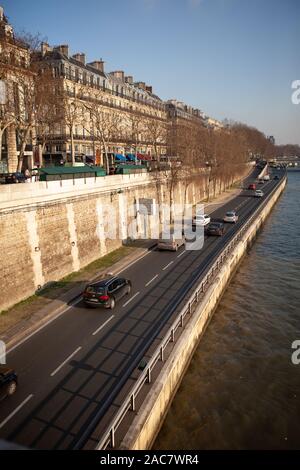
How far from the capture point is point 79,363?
14.4 meters

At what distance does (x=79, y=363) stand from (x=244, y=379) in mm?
7014

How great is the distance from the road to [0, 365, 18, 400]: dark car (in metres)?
0.26

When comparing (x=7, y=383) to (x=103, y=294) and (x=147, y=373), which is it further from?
(x=103, y=294)

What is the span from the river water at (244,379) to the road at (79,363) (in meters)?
2.40

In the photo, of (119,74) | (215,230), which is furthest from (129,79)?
(215,230)

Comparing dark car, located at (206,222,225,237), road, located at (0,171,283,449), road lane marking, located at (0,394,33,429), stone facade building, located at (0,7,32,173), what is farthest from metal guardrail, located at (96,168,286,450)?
stone facade building, located at (0,7,32,173)

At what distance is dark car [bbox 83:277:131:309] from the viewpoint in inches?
755

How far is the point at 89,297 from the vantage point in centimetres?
1936

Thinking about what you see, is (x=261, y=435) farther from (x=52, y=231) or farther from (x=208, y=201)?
(x=208, y=201)

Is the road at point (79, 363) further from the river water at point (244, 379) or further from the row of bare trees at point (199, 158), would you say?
the row of bare trees at point (199, 158)

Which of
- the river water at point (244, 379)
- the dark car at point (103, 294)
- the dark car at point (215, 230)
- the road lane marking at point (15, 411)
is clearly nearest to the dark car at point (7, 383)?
the road lane marking at point (15, 411)

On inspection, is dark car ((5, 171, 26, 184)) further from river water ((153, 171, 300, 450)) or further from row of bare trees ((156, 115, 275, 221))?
row of bare trees ((156, 115, 275, 221))
